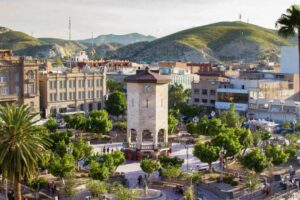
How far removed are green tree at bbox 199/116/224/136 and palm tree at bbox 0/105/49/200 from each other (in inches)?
1596

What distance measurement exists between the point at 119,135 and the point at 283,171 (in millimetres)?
32348

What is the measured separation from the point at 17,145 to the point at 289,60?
392 ft

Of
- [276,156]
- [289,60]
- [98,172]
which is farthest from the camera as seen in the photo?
[289,60]

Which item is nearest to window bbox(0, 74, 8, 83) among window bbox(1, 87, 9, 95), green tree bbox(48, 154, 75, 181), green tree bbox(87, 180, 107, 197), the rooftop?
window bbox(1, 87, 9, 95)

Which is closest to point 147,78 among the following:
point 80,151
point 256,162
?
point 80,151

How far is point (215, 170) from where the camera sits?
189 ft

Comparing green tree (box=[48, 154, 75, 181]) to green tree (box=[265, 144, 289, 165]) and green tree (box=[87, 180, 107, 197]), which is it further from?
green tree (box=[265, 144, 289, 165])

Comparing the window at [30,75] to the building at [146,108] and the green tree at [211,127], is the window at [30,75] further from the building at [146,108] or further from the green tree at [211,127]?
the building at [146,108]

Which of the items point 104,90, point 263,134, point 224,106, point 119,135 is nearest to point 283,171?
point 263,134

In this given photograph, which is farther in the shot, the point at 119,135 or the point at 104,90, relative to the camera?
the point at 104,90

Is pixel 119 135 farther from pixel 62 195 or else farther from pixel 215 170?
pixel 62 195

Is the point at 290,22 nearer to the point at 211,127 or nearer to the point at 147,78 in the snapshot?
the point at 147,78

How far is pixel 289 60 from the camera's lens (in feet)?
463

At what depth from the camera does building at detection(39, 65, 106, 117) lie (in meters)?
107
